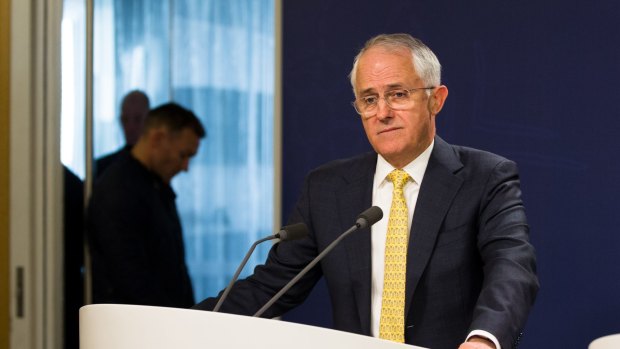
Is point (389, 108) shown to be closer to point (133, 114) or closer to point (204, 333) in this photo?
point (204, 333)

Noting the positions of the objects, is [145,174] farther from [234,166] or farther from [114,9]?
[114,9]

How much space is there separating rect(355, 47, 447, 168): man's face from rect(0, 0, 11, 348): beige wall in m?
1.85

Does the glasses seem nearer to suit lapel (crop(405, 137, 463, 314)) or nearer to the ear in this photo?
the ear

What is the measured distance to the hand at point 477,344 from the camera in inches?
60.1

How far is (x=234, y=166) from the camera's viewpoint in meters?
3.70

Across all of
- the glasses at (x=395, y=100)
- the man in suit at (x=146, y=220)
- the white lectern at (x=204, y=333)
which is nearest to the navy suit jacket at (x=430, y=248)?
the glasses at (x=395, y=100)

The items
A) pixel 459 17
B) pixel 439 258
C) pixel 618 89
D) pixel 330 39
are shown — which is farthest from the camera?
pixel 330 39

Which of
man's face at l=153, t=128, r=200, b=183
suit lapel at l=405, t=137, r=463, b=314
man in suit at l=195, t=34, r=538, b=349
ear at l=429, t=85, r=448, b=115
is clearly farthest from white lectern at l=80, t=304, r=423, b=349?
man's face at l=153, t=128, r=200, b=183

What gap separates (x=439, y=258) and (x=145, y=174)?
1950 millimetres

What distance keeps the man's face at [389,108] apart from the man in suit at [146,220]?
5.73ft

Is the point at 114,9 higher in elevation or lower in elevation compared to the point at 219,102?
higher

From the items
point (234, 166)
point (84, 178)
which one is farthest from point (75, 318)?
point (234, 166)

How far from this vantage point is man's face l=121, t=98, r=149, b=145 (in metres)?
3.74

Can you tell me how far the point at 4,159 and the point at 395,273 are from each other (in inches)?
77.8
